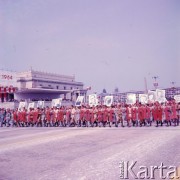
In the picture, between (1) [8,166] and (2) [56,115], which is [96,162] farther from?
(2) [56,115]

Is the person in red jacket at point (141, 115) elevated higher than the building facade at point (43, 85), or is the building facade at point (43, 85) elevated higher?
the building facade at point (43, 85)

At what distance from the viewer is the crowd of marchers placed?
62.8ft

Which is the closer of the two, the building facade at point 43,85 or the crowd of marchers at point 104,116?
the crowd of marchers at point 104,116

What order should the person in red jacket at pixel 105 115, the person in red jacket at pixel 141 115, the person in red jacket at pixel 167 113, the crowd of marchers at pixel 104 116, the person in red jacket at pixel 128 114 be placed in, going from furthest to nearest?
the person in red jacket at pixel 105 115, the person in red jacket at pixel 128 114, the person in red jacket at pixel 141 115, the crowd of marchers at pixel 104 116, the person in red jacket at pixel 167 113

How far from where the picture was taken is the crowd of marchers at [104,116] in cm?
1916

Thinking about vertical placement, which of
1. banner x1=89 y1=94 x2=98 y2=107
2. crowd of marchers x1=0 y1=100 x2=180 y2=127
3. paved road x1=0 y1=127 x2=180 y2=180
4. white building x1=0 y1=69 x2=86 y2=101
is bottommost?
paved road x1=0 y1=127 x2=180 y2=180

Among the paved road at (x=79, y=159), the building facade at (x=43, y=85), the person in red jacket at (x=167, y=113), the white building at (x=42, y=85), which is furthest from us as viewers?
the building facade at (x=43, y=85)

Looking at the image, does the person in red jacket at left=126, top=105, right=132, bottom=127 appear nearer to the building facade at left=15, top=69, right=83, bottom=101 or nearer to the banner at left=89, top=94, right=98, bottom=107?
the banner at left=89, top=94, right=98, bottom=107

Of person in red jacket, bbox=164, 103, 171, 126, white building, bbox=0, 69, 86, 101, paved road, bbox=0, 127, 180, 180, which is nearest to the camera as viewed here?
paved road, bbox=0, 127, 180, 180

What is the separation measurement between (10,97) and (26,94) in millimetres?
3468

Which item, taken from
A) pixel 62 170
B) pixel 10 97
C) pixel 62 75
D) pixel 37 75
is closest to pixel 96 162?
pixel 62 170

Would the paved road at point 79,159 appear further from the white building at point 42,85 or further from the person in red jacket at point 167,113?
the white building at point 42,85

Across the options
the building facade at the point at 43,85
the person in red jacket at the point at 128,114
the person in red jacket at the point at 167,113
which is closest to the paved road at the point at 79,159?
the person in red jacket at the point at 167,113

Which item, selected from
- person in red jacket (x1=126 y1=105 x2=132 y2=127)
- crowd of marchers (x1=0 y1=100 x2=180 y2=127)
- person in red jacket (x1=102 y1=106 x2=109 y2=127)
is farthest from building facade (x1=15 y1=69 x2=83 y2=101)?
person in red jacket (x1=126 y1=105 x2=132 y2=127)
